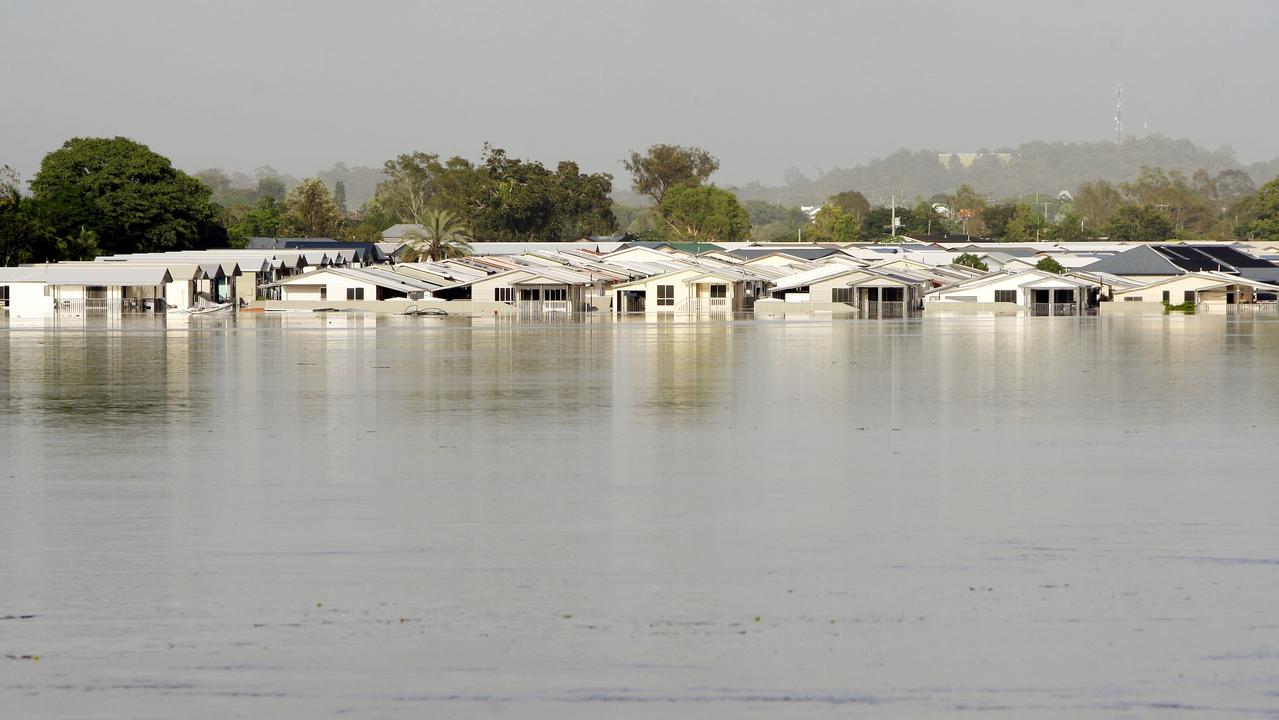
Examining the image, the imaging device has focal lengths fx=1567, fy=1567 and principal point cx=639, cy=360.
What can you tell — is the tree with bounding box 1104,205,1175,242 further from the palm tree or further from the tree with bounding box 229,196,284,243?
the tree with bounding box 229,196,284,243

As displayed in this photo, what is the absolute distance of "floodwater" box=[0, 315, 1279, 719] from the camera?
8.16 m

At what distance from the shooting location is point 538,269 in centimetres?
10431

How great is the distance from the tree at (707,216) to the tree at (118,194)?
80.7m

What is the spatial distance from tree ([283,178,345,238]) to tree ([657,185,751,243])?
4050 centimetres

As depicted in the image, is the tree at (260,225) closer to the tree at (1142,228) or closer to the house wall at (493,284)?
the house wall at (493,284)

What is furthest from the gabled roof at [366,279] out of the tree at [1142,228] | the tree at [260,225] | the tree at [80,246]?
the tree at [1142,228]

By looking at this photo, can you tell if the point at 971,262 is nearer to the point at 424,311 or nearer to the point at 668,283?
the point at 668,283

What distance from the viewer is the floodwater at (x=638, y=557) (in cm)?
816

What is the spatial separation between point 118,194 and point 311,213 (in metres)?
59.8

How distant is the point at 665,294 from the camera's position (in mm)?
103125

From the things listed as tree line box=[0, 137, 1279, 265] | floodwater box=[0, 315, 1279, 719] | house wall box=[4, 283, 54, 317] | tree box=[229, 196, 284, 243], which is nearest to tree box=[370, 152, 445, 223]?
tree line box=[0, 137, 1279, 265]

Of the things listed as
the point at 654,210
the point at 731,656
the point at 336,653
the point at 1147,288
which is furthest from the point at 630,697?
the point at 654,210

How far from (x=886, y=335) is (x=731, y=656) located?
51.8 metres

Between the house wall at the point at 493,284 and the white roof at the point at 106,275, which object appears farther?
the house wall at the point at 493,284
